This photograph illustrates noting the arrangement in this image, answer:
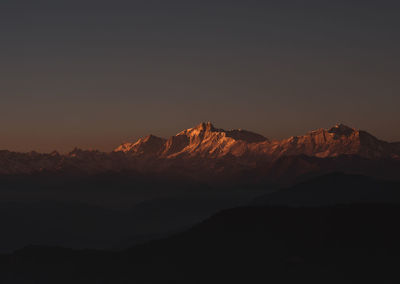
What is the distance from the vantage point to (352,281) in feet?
655

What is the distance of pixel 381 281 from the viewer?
19538 centimetres

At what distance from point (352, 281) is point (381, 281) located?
30.6 feet
